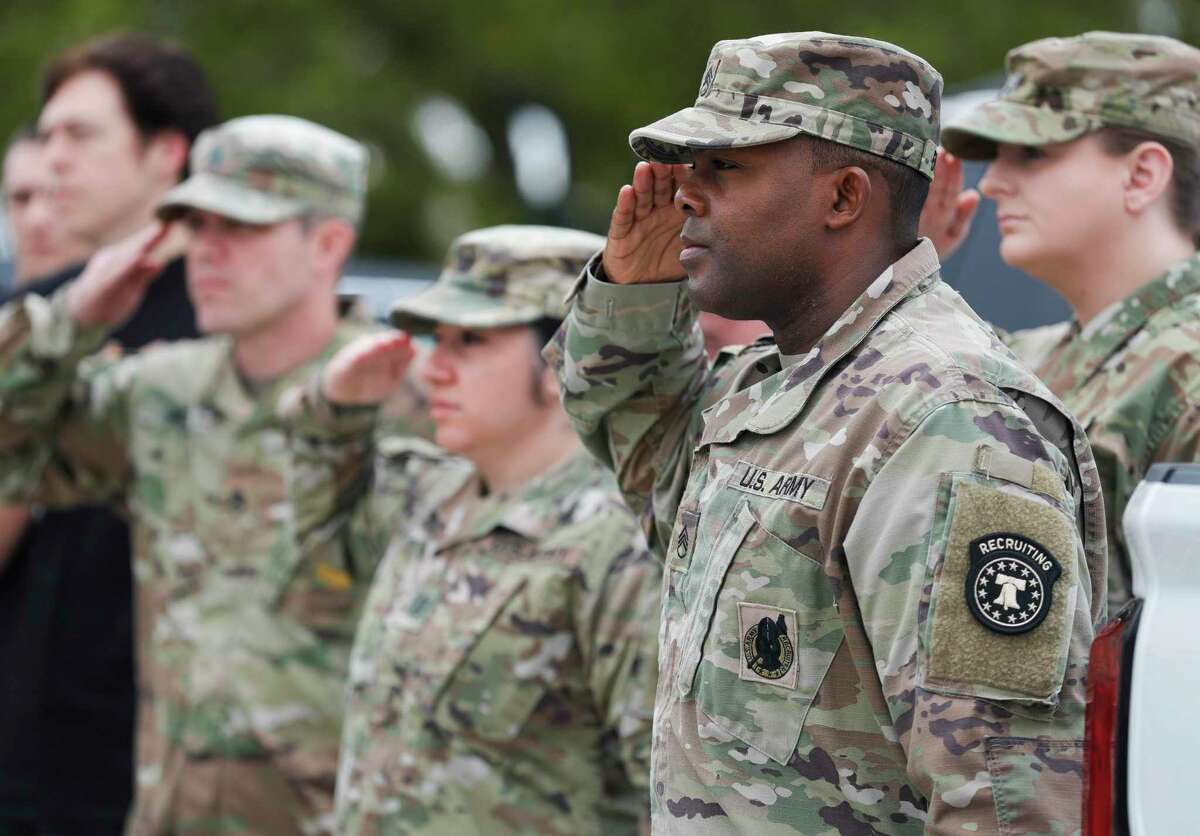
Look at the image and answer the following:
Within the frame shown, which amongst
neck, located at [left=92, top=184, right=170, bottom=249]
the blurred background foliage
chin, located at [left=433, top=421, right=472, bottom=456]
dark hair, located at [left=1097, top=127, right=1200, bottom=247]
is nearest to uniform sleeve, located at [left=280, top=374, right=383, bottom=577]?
chin, located at [left=433, top=421, right=472, bottom=456]

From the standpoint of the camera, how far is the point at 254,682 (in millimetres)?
4832

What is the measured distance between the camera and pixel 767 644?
2.44 meters

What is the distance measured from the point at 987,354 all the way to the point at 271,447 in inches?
116

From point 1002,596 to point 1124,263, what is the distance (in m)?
1.44

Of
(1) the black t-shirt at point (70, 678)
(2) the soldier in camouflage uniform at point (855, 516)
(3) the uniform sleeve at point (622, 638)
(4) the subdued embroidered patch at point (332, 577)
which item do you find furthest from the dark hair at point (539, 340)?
(1) the black t-shirt at point (70, 678)

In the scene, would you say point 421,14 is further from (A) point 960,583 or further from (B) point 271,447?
(A) point 960,583

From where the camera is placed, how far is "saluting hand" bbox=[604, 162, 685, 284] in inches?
118

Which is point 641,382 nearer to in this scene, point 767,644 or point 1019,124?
point 767,644

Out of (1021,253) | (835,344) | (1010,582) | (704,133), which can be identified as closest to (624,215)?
(704,133)

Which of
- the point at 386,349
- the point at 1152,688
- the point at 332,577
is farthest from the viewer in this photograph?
the point at 332,577

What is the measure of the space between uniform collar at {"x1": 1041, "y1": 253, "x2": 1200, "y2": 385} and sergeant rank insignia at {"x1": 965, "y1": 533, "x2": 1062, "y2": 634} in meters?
1.31

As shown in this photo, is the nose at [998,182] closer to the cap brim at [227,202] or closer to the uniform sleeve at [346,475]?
the uniform sleeve at [346,475]

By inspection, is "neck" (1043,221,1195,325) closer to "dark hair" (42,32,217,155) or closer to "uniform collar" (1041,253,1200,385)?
"uniform collar" (1041,253,1200,385)

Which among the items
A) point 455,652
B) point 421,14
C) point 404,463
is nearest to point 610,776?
point 455,652
